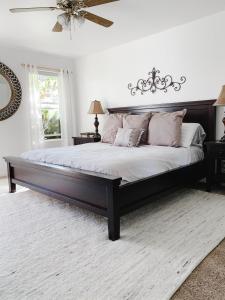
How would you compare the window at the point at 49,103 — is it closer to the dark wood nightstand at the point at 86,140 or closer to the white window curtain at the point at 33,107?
the white window curtain at the point at 33,107

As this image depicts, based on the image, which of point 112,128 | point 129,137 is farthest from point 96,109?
point 129,137

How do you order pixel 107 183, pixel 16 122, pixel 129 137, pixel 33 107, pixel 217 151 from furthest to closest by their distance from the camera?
1. pixel 33 107
2. pixel 16 122
3. pixel 129 137
4. pixel 217 151
5. pixel 107 183

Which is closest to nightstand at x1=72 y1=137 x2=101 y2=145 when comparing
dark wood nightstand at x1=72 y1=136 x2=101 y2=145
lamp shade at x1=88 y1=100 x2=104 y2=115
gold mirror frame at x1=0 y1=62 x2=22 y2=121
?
dark wood nightstand at x1=72 y1=136 x2=101 y2=145

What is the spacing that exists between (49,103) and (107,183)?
3646 mm

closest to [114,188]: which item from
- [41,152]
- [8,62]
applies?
[41,152]

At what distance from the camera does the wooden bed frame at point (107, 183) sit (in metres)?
2.08

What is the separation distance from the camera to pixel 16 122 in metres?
4.70

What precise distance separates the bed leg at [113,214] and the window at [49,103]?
11.5 ft

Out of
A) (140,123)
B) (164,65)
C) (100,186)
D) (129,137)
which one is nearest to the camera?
(100,186)

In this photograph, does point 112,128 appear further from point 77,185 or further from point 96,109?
point 77,185

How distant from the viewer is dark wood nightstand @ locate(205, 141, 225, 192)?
119 inches

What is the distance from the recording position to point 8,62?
4.54m

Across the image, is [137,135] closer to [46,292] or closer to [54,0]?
[54,0]

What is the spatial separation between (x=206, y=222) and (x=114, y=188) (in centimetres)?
101
